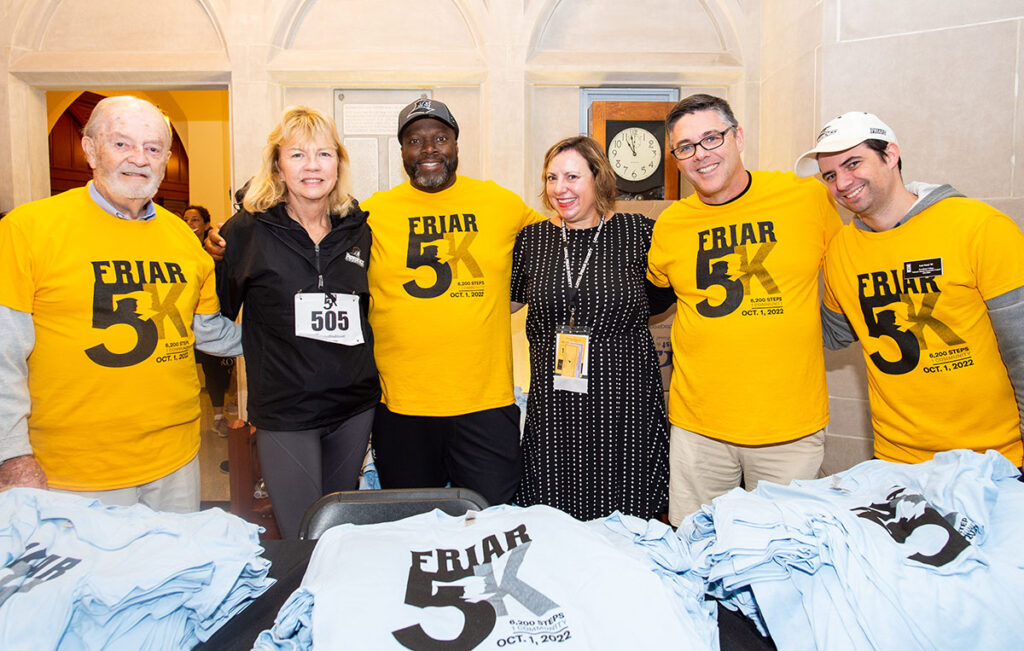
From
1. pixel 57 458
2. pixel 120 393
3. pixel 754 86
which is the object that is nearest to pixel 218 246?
pixel 120 393

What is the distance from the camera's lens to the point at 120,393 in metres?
1.64

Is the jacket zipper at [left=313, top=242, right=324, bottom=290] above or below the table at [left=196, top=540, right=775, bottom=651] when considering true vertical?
above

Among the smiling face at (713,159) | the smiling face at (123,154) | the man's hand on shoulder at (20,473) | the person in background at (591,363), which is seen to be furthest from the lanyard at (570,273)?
the man's hand on shoulder at (20,473)

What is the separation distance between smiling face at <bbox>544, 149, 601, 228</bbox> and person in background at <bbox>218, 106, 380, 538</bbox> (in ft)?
2.22

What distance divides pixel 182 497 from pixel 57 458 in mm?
325

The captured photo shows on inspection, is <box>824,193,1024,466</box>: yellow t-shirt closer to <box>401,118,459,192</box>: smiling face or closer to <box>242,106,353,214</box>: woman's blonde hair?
<box>401,118,459,192</box>: smiling face

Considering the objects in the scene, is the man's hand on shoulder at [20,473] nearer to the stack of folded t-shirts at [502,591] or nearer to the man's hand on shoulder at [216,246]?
the man's hand on shoulder at [216,246]

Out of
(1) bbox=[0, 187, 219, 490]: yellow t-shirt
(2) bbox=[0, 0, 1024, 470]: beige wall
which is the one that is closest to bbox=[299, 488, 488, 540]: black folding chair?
(1) bbox=[0, 187, 219, 490]: yellow t-shirt

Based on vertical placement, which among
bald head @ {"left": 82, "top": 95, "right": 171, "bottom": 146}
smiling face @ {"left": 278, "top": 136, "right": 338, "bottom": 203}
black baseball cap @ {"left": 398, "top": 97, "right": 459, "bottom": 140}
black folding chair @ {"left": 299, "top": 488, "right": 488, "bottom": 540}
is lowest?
black folding chair @ {"left": 299, "top": 488, "right": 488, "bottom": 540}

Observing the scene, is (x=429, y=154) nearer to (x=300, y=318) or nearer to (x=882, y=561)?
(x=300, y=318)

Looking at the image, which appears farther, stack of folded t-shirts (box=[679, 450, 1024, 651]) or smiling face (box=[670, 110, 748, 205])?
smiling face (box=[670, 110, 748, 205])

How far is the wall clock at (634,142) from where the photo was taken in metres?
3.60

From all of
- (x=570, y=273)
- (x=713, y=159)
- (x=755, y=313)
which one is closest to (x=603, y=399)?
(x=570, y=273)

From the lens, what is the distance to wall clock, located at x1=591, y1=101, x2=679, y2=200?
3602 mm
